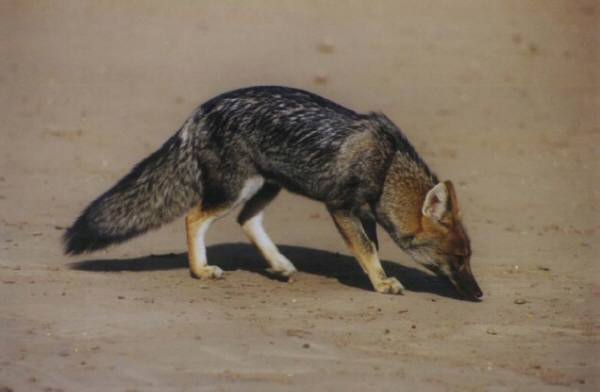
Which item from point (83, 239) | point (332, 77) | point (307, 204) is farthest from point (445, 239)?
point (332, 77)

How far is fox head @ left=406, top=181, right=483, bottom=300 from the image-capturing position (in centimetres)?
967

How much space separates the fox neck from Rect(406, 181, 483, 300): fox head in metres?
0.08

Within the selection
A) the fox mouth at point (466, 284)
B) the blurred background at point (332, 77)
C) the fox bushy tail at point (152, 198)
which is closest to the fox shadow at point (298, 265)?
the fox mouth at point (466, 284)

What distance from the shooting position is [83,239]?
1007 cm

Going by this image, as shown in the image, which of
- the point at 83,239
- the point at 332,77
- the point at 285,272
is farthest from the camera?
the point at 332,77

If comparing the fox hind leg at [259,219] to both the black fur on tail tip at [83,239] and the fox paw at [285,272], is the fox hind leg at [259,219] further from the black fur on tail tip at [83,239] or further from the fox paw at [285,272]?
the black fur on tail tip at [83,239]

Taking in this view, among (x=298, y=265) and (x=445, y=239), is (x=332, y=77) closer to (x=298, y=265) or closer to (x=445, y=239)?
(x=298, y=265)

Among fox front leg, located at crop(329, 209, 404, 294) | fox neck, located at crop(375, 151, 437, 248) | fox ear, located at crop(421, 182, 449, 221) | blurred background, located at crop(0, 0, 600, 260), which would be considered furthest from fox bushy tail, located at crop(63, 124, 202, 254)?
blurred background, located at crop(0, 0, 600, 260)

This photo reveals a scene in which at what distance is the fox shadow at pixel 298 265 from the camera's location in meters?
10.3

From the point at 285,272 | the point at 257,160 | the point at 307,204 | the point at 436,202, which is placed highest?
the point at 257,160

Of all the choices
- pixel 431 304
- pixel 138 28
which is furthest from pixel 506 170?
pixel 138 28

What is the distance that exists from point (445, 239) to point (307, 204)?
3.86m

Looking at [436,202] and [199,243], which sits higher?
[436,202]

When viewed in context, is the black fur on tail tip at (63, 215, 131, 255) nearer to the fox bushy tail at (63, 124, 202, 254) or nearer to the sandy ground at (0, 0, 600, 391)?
the fox bushy tail at (63, 124, 202, 254)
